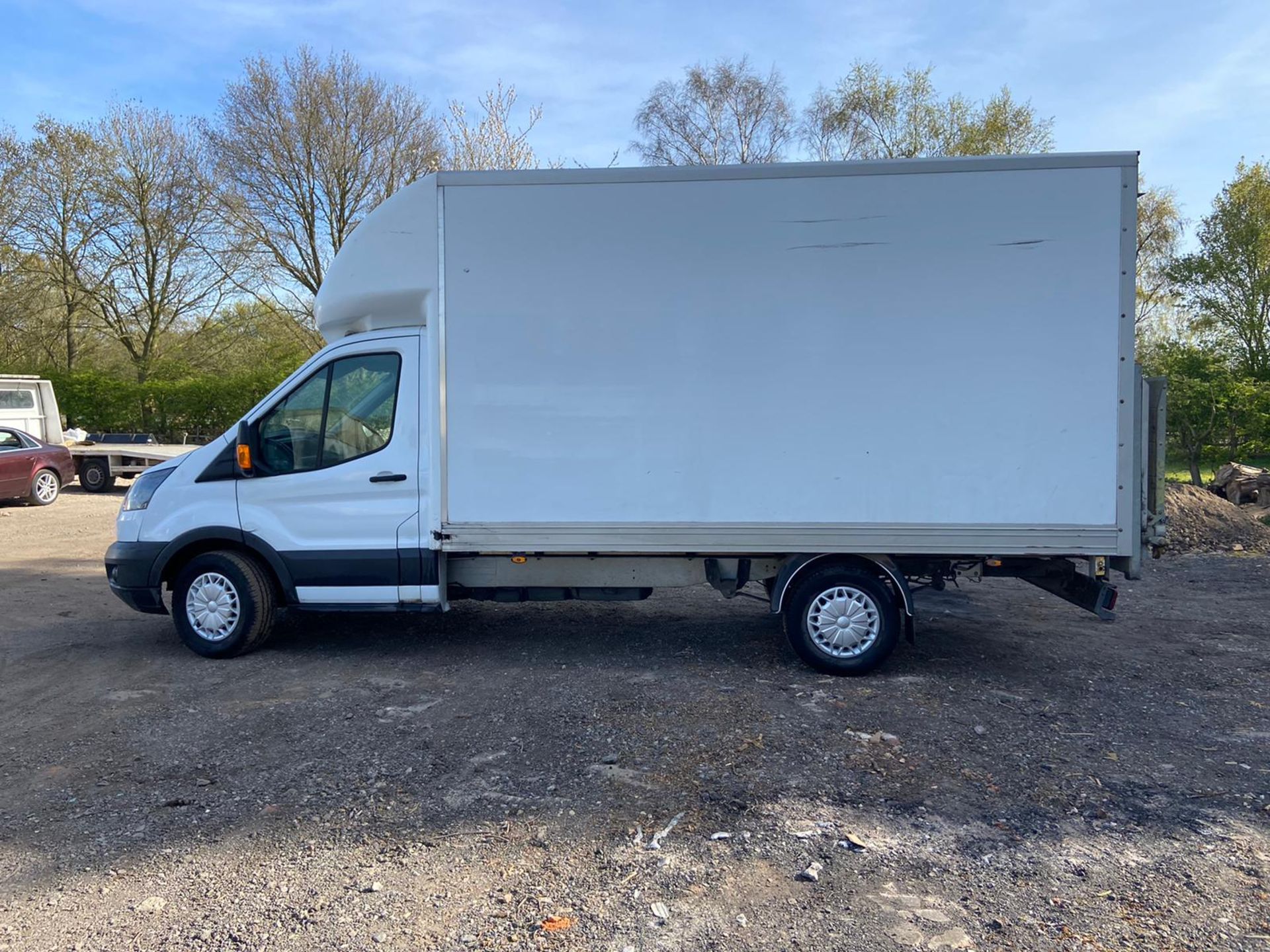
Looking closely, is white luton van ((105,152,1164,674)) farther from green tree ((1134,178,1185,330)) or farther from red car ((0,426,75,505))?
green tree ((1134,178,1185,330))

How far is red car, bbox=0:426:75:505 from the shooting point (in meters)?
15.2

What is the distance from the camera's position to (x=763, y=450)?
18.5 ft

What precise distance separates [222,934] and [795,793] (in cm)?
242

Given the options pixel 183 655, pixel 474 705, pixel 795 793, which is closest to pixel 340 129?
pixel 183 655

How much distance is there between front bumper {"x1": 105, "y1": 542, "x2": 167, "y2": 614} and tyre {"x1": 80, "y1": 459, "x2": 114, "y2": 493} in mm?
13255

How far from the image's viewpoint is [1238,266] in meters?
25.5

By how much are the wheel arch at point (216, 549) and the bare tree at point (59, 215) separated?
82.6ft

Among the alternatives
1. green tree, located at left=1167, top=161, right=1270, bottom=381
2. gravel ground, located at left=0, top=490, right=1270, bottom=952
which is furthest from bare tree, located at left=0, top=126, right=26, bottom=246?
green tree, located at left=1167, top=161, right=1270, bottom=381

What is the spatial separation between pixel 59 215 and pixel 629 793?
2956cm

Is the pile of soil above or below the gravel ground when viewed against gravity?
above

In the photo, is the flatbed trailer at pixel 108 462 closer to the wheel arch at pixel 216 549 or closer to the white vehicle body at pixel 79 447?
the white vehicle body at pixel 79 447

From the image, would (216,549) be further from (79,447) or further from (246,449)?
(79,447)

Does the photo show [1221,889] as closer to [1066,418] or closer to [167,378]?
[1066,418]

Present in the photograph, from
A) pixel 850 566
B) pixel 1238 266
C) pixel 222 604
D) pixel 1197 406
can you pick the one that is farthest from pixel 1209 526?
pixel 1238 266
